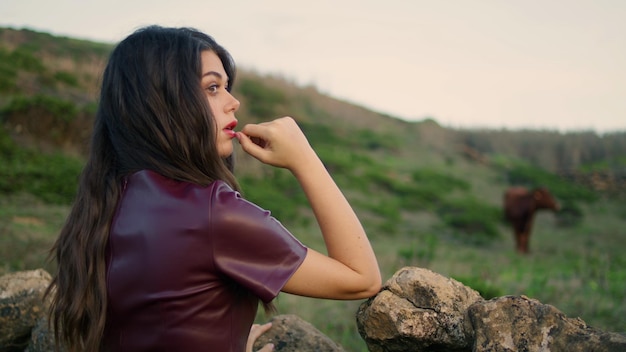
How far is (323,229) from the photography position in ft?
5.93

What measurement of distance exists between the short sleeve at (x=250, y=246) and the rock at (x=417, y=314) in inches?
25.0

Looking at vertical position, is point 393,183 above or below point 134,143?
below

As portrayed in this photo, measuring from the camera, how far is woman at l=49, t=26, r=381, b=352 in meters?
1.57

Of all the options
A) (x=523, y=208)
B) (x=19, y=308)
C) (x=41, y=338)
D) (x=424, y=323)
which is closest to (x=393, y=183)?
(x=523, y=208)

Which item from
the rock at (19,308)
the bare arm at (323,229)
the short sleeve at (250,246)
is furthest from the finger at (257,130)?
the rock at (19,308)

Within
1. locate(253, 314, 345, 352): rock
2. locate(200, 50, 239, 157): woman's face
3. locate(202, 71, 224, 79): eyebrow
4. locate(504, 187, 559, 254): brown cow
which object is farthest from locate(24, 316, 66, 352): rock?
locate(504, 187, 559, 254): brown cow

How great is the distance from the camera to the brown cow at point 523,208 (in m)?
12.4

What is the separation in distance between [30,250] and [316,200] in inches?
192

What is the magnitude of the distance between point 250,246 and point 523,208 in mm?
12342

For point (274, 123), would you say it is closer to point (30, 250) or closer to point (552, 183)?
point (30, 250)

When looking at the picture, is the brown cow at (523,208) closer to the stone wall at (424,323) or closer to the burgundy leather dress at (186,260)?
the stone wall at (424,323)

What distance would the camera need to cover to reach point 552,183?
21328mm

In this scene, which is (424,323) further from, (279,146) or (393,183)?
(393,183)

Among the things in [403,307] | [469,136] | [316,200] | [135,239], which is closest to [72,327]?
[135,239]
